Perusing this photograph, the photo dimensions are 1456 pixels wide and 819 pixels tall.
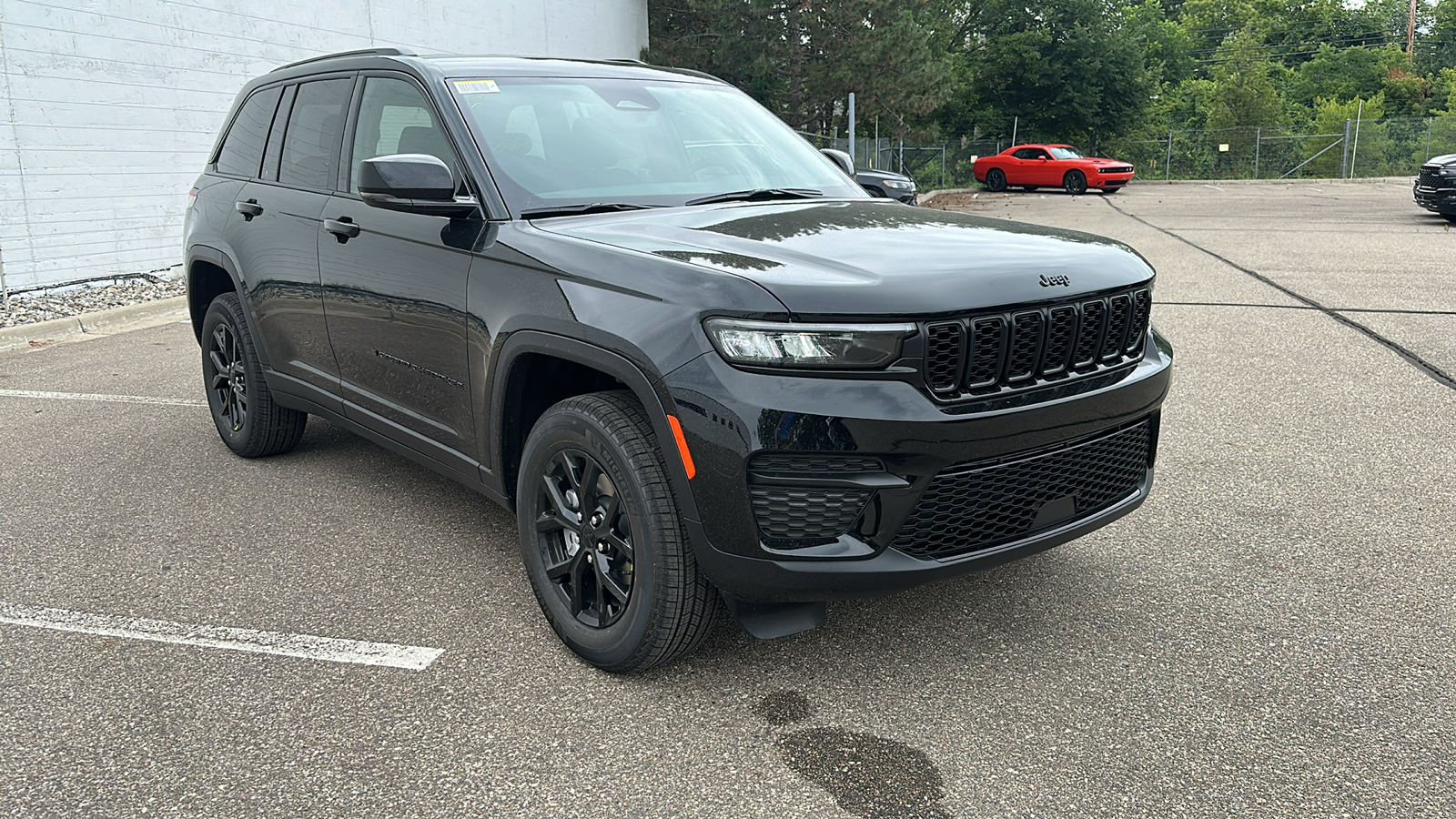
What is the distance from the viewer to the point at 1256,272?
39.9 feet

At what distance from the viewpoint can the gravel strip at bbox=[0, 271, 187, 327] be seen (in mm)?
9812

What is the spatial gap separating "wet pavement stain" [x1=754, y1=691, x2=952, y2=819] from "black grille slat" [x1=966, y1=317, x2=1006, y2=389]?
939 mm

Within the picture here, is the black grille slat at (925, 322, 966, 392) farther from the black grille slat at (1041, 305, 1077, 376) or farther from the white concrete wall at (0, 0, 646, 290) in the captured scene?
the white concrete wall at (0, 0, 646, 290)

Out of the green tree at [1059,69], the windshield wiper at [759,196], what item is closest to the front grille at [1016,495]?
the windshield wiper at [759,196]

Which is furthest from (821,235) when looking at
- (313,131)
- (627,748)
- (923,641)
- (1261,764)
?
(313,131)

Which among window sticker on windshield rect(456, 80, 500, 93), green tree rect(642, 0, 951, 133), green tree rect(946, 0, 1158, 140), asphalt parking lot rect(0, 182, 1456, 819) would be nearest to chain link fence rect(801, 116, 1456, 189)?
green tree rect(946, 0, 1158, 140)

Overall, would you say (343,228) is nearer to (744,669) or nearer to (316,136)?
(316,136)

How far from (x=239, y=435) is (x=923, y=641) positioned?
3609 millimetres

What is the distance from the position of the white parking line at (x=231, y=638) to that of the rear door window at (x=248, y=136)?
221 cm

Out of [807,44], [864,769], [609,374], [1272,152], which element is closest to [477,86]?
[609,374]

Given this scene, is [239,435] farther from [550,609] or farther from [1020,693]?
[1020,693]

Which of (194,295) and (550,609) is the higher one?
(194,295)

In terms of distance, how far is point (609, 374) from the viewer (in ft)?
9.88

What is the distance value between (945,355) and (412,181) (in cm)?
169
